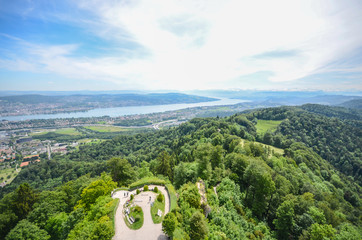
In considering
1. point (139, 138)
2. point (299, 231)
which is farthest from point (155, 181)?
point (139, 138)

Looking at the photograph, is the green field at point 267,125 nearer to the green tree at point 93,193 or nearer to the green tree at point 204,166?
the green tree at point 204,166

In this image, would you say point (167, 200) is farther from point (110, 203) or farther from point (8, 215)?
point (8, 215)

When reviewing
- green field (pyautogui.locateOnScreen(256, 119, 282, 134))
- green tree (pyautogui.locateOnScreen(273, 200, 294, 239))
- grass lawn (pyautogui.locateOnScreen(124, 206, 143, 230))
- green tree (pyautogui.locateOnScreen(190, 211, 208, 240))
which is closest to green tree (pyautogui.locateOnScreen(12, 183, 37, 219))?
grass lawn (pyautogui.locateOnScreen(124, 206, 143, 230))

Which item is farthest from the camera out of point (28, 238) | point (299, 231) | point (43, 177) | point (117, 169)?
point (43, 177)

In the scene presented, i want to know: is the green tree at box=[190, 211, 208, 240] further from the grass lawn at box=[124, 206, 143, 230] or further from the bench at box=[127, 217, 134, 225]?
the bench at box=[127, 217, 134, 225]

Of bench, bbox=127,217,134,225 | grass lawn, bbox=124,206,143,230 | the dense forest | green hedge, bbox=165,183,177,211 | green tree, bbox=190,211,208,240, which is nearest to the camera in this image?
green tree, bbox=190,211,208,240

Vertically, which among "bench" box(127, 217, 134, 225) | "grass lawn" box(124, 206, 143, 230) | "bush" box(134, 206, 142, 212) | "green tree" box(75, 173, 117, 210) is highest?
"bush" box(134, 206, 142, 212)
